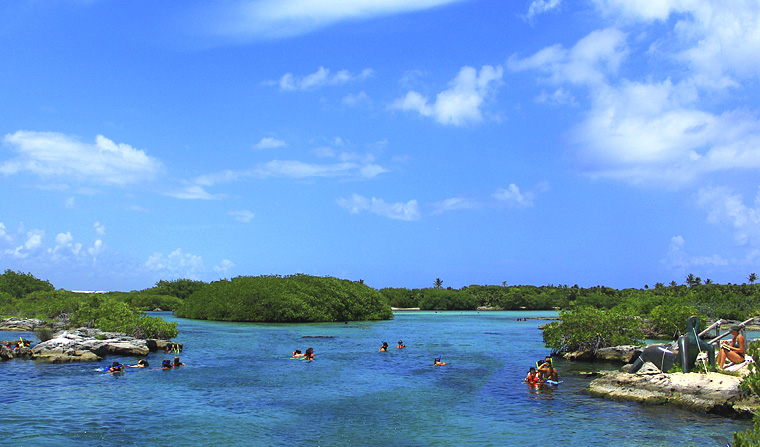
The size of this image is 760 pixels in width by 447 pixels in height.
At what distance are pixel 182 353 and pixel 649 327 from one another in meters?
47.0

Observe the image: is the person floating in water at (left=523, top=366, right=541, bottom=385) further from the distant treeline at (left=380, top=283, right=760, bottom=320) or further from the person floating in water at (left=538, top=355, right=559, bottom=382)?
the distant treeline at (left=380, top=283, right=760, bottom=320)

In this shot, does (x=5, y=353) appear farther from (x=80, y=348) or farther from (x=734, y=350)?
(x=734, y=350)

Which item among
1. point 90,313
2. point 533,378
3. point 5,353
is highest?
point 90,313

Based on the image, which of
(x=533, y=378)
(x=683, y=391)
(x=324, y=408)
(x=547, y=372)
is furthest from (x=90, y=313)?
(x=683, y=391)

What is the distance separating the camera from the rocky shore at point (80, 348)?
37.7 meters

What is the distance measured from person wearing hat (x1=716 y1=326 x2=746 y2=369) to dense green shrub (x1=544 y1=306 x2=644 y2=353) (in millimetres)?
14627

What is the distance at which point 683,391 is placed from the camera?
23.2 m

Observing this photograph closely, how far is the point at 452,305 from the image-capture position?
18325 cm

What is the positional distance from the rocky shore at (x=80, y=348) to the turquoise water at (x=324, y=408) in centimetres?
168

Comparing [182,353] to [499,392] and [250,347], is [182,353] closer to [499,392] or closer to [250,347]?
[250,347]

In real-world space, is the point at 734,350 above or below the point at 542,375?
above

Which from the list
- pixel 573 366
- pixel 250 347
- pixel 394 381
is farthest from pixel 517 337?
pixel 394 381

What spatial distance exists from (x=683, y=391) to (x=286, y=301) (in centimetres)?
7567

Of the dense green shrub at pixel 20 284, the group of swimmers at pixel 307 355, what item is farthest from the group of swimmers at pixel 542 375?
the dense green shrub at pixel 20 284
